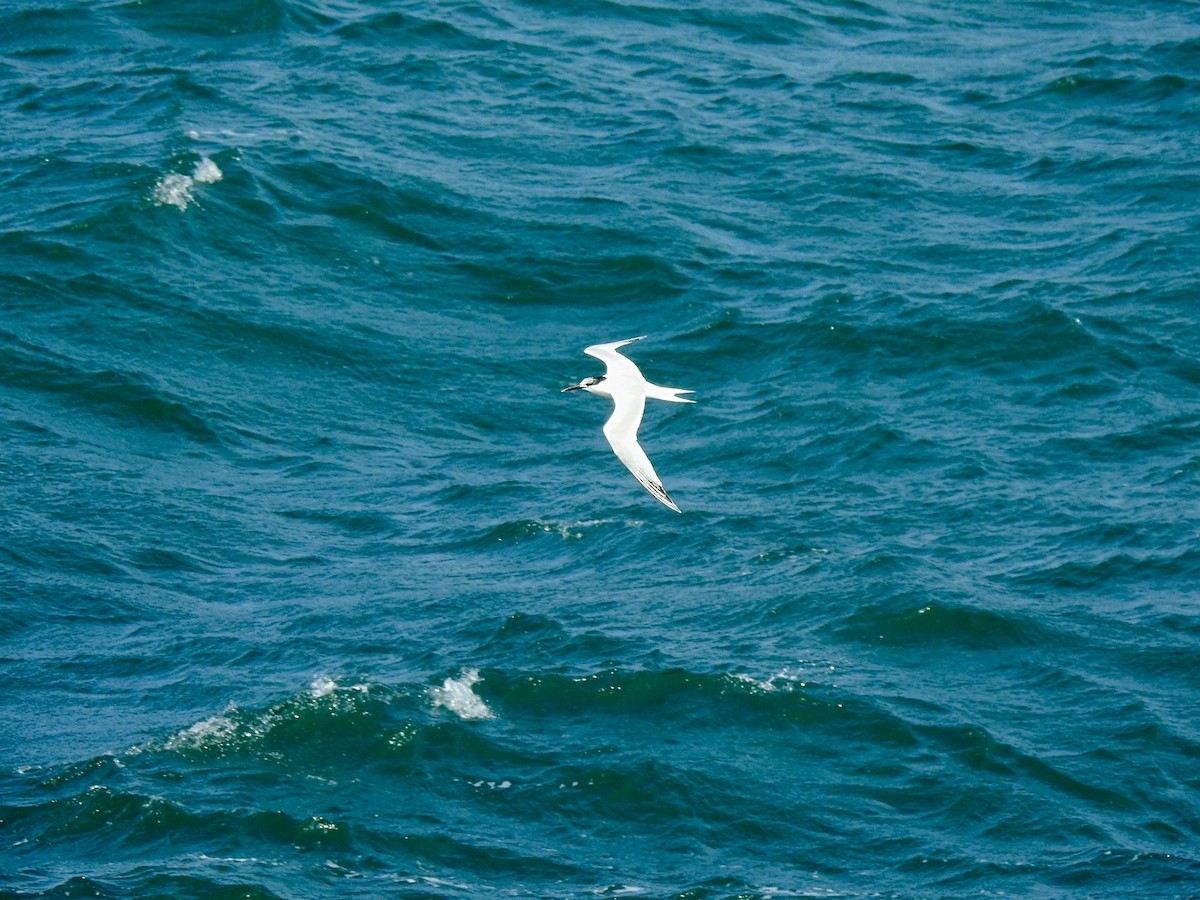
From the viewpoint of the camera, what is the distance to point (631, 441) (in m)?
27.2

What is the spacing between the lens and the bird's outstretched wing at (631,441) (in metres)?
25.9

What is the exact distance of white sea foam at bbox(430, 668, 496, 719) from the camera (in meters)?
31.0

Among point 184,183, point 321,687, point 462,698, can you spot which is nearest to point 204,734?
point 321,687

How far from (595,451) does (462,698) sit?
8.08 m

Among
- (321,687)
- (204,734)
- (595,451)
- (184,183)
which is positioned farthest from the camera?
(184,183)

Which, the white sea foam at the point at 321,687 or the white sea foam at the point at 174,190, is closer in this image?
the white sea foam at the point at 321,687

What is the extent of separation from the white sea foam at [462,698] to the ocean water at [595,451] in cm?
9

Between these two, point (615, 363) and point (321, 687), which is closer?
point (615, 363)

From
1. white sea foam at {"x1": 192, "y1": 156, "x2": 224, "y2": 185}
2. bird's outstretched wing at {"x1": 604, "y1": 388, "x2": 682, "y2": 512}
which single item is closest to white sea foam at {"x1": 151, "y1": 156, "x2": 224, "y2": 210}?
white sea foam at {"x1": 192, "y1": 156, "x2": 224, "y2": 185}

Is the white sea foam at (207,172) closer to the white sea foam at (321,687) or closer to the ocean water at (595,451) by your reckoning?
the ocean water at (595,451)

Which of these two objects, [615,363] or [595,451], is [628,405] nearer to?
[615,363]

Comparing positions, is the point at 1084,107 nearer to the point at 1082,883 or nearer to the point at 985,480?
the point at 985,480

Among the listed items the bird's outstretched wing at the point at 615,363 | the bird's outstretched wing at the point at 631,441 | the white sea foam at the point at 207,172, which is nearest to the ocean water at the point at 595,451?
the white sea foam at the point at 207,172

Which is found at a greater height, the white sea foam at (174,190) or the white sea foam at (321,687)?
the white sea foam at (174,190)
